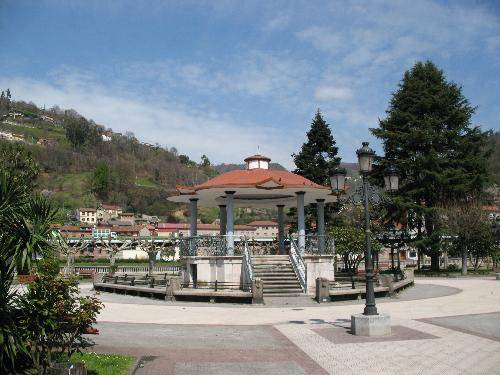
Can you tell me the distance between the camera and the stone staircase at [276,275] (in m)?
22.3

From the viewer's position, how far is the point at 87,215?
140 metres

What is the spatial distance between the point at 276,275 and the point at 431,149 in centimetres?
2473

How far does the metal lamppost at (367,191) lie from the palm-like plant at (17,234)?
8.07 metres

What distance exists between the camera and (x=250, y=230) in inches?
4884

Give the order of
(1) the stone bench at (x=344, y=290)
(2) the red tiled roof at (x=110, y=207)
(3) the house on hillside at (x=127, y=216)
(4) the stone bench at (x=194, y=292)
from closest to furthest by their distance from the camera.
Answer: (4) the stone bench at (x=194, y=292), (1) the stone bench at (x=344, y=290), (3) the house on hillside at (x=127, y=216), (2) the red tiled roof at (x=110, y=207)

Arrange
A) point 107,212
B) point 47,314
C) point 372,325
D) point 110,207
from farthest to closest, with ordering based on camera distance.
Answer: point 110,207
point 107,212
point 372,325
point 47,314

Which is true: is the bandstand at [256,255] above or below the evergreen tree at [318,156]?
below

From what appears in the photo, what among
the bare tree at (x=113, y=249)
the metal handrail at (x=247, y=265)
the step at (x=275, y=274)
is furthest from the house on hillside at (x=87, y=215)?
the step at (x=275, y=274)

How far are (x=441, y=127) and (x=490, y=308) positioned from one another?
29579 mm

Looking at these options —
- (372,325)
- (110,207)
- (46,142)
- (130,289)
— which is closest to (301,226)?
(130,289)

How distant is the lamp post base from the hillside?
423ft

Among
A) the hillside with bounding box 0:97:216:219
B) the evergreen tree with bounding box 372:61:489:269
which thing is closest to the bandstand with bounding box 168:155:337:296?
the evergreen tree with bounding box 372:61:489:269

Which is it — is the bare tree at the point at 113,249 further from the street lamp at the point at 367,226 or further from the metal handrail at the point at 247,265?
the street lamp at the point at 367,226

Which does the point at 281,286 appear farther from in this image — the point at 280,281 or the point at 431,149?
the point at 431,149
